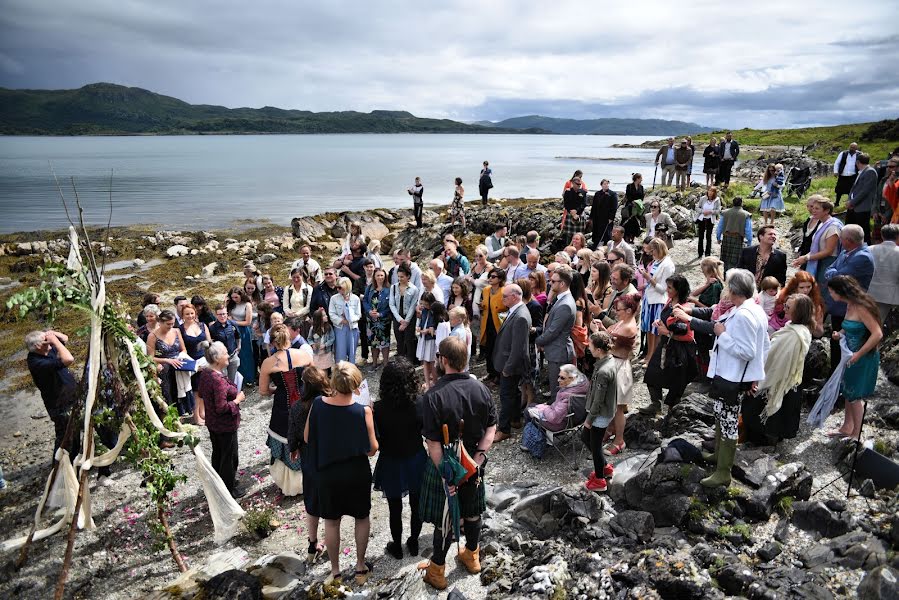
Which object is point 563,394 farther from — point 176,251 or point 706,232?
point 176,251

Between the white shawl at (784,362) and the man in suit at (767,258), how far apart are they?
269cm

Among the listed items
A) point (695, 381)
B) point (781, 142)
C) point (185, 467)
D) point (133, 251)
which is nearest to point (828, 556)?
point (695, 381)

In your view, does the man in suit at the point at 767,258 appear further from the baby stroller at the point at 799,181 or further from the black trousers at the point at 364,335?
the baby stroller at the point at 799,181

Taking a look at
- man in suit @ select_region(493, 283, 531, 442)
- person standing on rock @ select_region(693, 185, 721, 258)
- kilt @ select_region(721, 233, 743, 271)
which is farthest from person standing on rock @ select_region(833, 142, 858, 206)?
man in suit @ select_region(493, 283, 531, 442)

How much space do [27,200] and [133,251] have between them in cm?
3385

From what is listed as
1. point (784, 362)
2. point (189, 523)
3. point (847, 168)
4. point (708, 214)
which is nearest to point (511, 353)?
point (784, 362)

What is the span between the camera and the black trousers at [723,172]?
67.2 ft

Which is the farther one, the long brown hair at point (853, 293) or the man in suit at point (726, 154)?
the man in suit at point (726, 154)

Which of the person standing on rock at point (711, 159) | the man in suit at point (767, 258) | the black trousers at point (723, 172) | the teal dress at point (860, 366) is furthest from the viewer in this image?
the person standing on rock at point (711, 159)

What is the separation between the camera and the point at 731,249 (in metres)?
11.6

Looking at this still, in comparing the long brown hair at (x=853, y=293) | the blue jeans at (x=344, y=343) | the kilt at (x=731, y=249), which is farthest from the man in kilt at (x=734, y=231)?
the blue jeans at (x=344, y=343)

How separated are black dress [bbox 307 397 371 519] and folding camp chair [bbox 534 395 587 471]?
9.00ft

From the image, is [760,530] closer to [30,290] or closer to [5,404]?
[30,290]

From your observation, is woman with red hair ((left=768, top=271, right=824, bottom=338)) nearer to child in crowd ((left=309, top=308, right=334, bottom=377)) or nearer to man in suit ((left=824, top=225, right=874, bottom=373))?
man in suit ((left=824, top=225, right=874, bottom=373))
